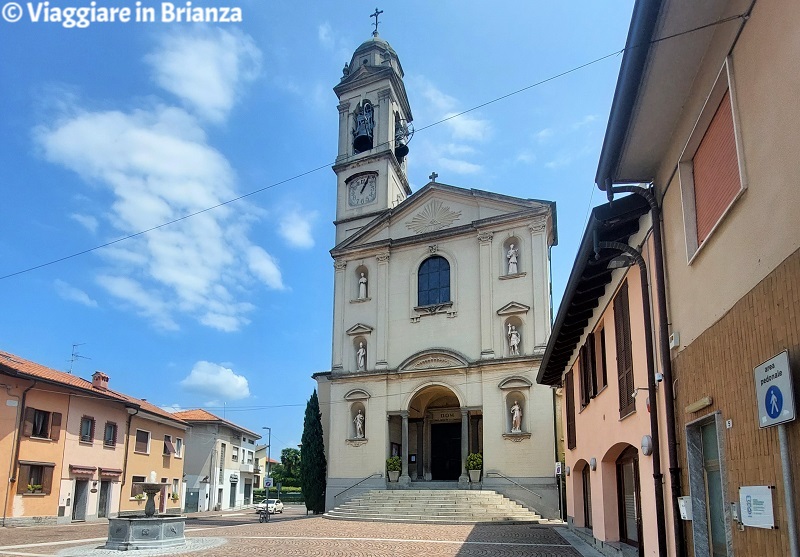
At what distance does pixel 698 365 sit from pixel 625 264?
233 cm

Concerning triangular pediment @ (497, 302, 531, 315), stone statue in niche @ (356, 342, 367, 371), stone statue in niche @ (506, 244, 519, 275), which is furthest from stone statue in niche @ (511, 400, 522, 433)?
stone statue in niche @ (356, 342, 367, 371)

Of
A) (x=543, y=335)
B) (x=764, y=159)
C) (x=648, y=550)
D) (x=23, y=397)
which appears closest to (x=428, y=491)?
(x=543, y=335)

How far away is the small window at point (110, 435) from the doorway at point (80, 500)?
1.97 metres

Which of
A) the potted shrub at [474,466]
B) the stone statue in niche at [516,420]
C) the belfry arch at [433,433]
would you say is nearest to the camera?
the potted shrub at [474,466]

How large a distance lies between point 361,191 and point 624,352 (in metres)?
26.4

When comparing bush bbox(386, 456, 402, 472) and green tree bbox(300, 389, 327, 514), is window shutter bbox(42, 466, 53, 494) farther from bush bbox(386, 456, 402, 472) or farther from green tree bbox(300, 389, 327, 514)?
bush bbox(386, 456, 402, 472)

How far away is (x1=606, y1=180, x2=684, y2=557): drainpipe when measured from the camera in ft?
22.2

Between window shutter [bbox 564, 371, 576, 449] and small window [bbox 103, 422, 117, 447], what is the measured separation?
1993 centimetres

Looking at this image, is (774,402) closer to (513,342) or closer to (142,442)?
(513,342)

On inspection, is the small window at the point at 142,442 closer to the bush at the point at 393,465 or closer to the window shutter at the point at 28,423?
the window shutter at the point at 28,423

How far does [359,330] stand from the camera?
31250mm

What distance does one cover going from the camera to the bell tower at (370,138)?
34344 mm

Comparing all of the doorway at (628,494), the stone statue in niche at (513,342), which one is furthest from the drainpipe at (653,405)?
the stone statue in niche at (513,342)

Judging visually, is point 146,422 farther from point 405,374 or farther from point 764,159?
point 764,159
